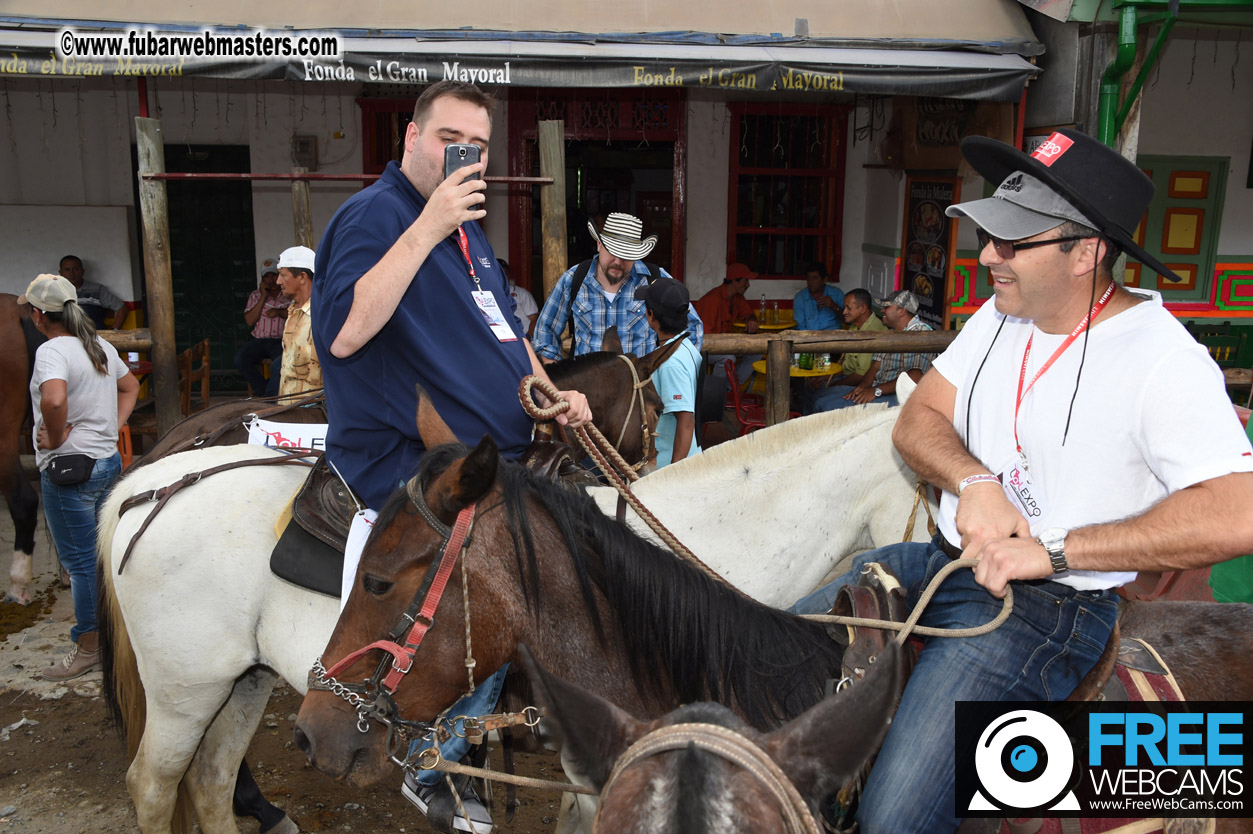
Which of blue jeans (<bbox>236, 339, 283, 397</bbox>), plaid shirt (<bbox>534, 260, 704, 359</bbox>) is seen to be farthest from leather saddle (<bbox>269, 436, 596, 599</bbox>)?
blue jeans (<bbox>236, 339, 283, 397</bbox>)

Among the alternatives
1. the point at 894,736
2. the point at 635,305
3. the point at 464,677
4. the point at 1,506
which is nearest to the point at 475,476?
the point at 464,677

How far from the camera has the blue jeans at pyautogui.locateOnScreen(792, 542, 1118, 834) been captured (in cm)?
173

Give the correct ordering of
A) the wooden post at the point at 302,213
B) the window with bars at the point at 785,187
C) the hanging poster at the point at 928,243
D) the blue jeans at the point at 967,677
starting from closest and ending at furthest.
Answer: the blue jeans at the point at 967,677, the wooden post at the point at 302,213, the hanging poster at the point at 928,243, the window with bars at the point at 785,187

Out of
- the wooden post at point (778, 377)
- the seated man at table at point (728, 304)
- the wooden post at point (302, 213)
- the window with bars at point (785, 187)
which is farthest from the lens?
the window with bars at point (785, 187)

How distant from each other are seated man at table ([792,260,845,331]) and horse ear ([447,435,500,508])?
8124mm

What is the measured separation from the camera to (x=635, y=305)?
5.66 m

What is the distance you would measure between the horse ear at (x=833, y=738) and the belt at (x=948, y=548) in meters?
0.77

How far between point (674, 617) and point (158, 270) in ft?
17.2

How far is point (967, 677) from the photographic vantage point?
70.3 inches

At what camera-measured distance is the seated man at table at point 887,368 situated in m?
6.91

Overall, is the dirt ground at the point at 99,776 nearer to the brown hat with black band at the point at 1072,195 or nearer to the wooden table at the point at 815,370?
the brown hat with black band at the point at 1072,195

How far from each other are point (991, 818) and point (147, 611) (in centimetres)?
263

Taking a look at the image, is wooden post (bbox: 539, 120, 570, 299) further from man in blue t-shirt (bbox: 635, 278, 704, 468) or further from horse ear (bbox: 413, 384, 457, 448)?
horse ear (bbox: 413, 384, 457, 448)

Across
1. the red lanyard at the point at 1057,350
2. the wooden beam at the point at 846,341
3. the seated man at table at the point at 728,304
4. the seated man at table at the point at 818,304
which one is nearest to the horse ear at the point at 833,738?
the red lanyard at the point at 1057,350
